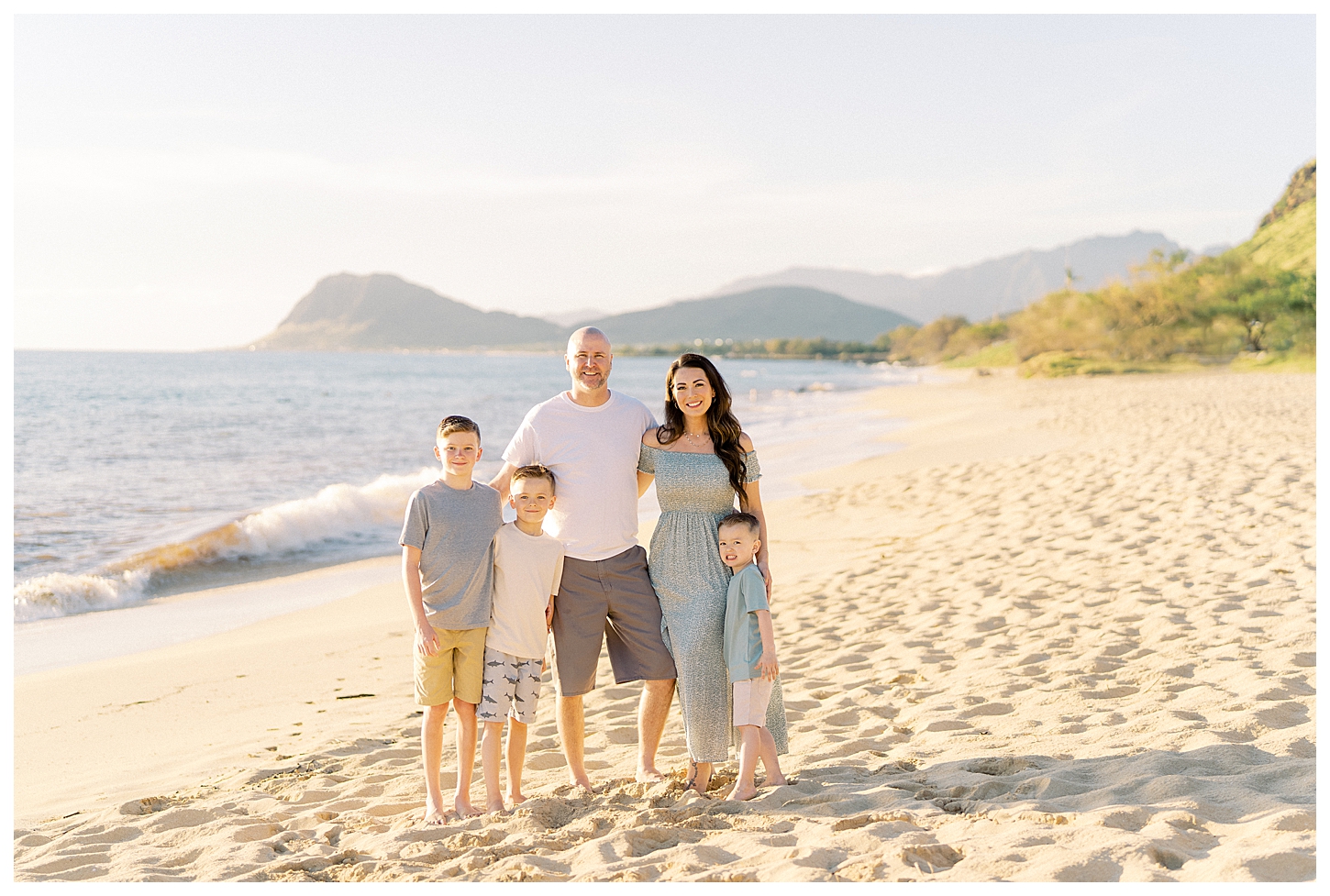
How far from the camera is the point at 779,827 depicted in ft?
10.5

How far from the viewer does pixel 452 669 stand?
11.7 feet

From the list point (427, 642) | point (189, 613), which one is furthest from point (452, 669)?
point (189, 613)

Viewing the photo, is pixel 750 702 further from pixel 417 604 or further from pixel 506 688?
pixel 417 604

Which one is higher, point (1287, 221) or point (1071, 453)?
point (1287, 221)

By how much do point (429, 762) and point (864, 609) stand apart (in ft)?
12.6

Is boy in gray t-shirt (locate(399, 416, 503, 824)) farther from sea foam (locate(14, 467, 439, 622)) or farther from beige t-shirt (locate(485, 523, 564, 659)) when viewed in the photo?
sea foam (locate(14, 467, 439, 622))

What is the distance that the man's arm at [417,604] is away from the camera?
338cm

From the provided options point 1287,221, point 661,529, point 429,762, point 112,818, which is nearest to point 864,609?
point 661,529

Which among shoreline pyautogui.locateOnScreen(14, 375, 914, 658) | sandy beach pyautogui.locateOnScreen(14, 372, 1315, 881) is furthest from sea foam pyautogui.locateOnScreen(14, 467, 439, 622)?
sandy beach pyautogui.locateOnScreen(14, 372, 1315, 881)

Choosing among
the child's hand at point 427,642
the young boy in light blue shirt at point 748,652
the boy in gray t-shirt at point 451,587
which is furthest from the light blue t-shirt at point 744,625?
the child's hand at point 427,642

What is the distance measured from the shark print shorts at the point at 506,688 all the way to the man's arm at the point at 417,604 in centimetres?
24

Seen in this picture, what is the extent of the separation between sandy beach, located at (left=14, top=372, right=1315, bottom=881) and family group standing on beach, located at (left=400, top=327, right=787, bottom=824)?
296 mm

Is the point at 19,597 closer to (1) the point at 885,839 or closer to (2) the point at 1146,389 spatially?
(1) the point at 885,839

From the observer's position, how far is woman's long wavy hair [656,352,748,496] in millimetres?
3656
